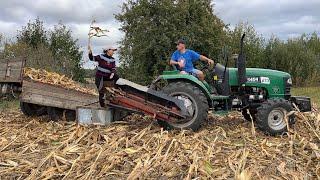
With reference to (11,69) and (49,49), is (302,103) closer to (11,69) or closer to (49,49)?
(11,69)

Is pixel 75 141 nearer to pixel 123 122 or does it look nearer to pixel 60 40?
pixel 123 122

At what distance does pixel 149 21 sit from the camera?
80.5ft

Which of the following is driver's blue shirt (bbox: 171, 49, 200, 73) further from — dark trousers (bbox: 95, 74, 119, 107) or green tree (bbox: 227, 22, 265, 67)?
green tree (bbox: 227, 22, 265, 67)

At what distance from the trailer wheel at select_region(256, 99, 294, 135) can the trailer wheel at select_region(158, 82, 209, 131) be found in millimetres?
963

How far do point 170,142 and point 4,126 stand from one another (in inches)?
146

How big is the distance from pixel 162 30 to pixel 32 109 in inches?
570

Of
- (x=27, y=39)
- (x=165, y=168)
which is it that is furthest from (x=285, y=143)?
(x=27, y=39)

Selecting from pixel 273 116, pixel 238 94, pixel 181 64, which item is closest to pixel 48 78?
pixel 181 64

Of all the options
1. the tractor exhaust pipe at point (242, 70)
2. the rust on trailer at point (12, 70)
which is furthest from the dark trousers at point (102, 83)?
the tractor exhaust pipe at point (242, 70)

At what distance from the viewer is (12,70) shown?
9.76 meters

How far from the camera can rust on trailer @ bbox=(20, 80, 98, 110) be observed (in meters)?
9.51

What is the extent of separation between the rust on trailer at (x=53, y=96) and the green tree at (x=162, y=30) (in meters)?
14.6

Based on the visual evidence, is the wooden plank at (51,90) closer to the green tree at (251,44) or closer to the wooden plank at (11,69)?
the wooden plank at (11,69)

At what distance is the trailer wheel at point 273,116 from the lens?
860 cm
